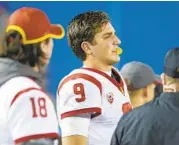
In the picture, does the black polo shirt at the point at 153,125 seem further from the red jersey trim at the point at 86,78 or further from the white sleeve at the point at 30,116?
the white sleeve at the point at 30,116

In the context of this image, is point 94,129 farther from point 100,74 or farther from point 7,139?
point 7,139

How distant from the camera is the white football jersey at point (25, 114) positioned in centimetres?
236

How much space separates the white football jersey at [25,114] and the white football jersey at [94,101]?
66cm

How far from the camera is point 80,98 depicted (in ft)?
10.1

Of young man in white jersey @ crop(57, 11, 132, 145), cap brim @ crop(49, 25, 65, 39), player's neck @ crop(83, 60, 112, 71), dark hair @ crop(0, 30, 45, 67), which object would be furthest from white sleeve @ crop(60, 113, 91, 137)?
dark hair @ crop(0, 30, 45, 67)

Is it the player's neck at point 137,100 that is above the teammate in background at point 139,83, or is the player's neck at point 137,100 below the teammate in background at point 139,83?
below

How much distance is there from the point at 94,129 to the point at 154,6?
3308 mm

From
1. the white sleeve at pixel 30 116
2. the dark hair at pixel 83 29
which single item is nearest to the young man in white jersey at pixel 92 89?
the dark hair at pixel 83 29

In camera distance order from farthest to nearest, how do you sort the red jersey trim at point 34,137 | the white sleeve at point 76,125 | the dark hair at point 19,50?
the white sleeve at point 76,125, the dark hair at point 19,50, the red jersey trim at point 34,137

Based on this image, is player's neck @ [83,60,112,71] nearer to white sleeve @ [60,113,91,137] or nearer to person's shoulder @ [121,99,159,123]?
white sleeve @ [60,113,91,137]

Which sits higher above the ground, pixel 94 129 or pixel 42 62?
pixel 42 62

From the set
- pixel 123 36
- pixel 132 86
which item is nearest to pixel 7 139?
pixel 132 86

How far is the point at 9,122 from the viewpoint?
2.37 metres

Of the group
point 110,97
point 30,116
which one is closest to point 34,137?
point 30,116
